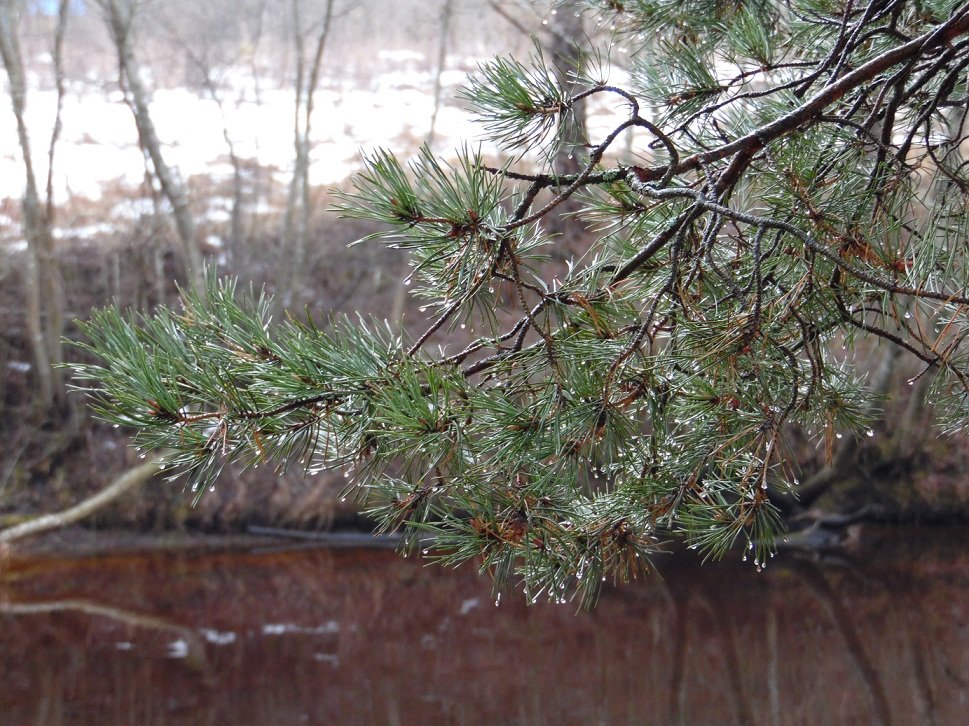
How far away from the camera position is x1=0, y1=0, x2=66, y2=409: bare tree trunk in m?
5.19

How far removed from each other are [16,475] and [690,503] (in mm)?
5283

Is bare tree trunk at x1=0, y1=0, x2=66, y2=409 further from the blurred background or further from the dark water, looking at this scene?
the dark water

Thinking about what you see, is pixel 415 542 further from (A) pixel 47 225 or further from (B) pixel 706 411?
(A) pixel 47 225

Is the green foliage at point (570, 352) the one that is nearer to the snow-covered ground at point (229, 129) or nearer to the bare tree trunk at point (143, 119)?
the bare tree trunk at point (143, 119)

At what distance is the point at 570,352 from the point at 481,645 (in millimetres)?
2709

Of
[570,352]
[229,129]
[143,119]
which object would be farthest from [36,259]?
[570,352]

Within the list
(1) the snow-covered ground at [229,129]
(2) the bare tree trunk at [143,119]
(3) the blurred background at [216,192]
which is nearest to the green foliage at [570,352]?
(3) the blurred background at [216,192]

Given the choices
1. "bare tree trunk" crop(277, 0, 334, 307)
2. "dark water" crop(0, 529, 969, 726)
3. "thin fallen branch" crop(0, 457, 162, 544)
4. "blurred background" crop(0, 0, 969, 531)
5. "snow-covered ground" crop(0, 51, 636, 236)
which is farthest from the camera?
"snow-covered ground" crop(0, 51, 636, 236)

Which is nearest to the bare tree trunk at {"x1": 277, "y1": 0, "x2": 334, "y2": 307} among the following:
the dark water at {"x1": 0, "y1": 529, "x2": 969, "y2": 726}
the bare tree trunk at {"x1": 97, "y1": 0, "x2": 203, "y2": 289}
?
the bare tree trunk at {"x1": 97, "y1": 0, "x2": 203, "y2": 289}

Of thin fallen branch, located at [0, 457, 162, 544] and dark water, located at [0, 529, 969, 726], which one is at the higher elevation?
thin fallen branch, located at [0, 457, 162, 544]

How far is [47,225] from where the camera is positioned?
532cm

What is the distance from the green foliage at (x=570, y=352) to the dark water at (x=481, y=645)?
6.23 feet

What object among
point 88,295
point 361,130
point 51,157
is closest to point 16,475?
point 88,295

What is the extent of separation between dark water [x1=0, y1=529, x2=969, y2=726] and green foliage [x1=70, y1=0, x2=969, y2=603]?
1898 millimetres
